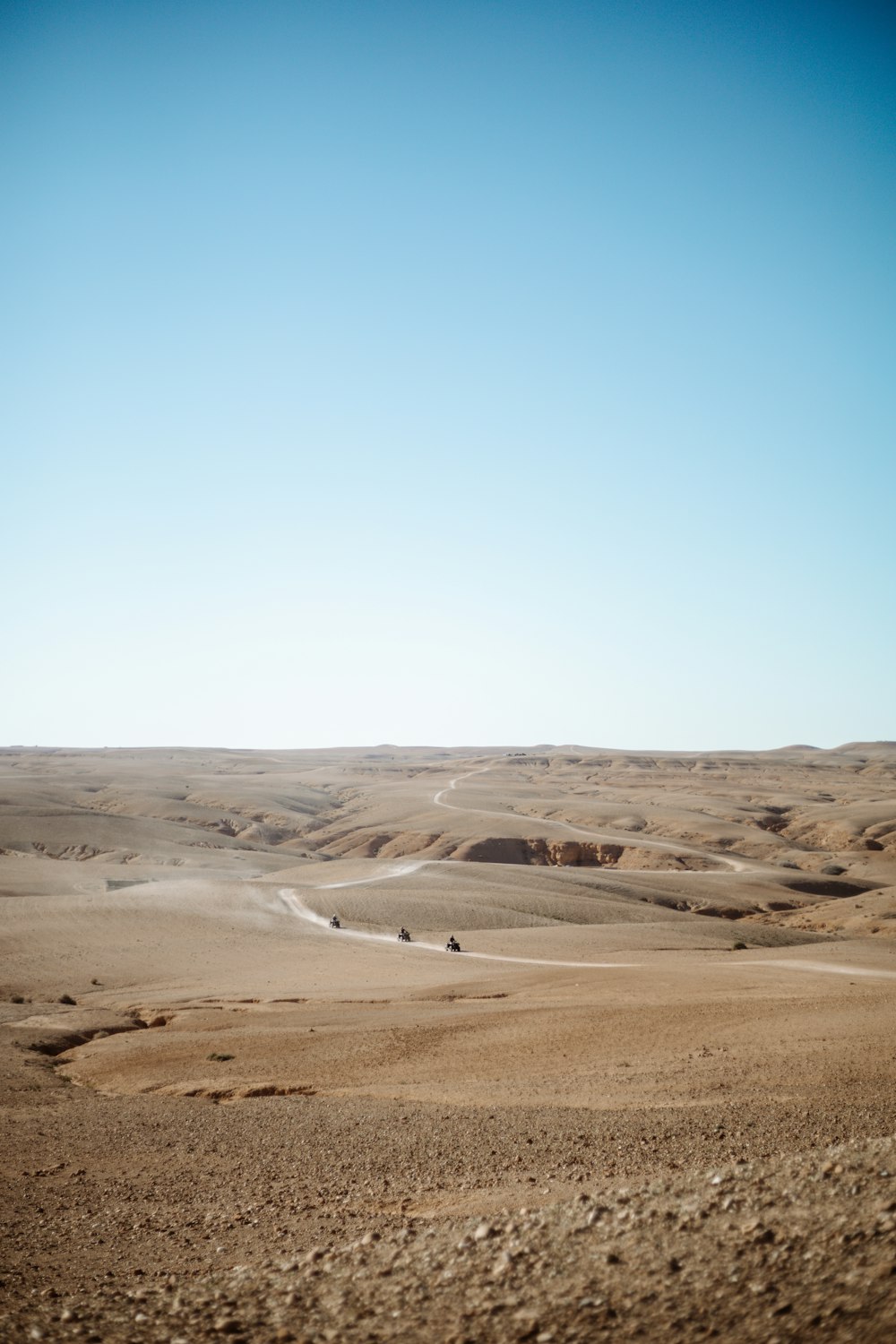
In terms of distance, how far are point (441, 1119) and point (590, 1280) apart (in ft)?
25.3

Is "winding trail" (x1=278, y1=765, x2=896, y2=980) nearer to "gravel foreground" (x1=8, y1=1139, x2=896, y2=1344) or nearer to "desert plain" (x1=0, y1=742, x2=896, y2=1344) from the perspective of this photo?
"desert plain" (x1=0, y1=742, x2=896, y2=1344)

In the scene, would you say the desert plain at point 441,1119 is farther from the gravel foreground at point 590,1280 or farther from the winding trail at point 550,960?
the winding trail at point 550,960

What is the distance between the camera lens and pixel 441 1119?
13.9 m

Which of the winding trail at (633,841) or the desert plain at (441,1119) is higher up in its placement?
the desert plain at (441,1119)

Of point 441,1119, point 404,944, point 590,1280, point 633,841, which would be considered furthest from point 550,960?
point 633,841

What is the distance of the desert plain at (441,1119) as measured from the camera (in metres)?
6.77

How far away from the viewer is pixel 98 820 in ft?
268

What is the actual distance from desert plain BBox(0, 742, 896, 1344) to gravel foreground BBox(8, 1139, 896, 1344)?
0.03 m

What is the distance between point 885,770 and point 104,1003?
17858 cm

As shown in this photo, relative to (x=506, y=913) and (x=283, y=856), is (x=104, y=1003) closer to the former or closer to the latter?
(x=506, y=913)

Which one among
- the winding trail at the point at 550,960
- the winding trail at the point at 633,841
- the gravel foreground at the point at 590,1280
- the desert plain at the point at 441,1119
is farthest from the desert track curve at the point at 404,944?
the winding trail at the point at 633,841

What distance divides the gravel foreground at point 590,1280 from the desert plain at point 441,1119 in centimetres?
3

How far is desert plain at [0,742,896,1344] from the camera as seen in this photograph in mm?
6766

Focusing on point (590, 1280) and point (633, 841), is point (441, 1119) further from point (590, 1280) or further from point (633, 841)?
point (633, 841)
